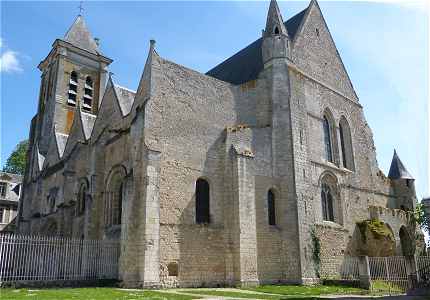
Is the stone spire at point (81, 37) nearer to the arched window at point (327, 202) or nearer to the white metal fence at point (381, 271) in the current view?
the arched window at point (327, 202)

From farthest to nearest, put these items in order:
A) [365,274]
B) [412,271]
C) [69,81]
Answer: [69,81]
[412,271]
[365,274]

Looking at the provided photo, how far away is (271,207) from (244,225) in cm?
220

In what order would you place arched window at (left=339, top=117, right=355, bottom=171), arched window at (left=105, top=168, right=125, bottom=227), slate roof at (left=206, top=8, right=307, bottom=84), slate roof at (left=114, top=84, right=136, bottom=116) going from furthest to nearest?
arched window at (left=339, top=117, right=355, bottom=171), slate roof at (left=206, top=8, right=307, bottom=84), slate roof at (left=114, top=84, right=136, bottom=116), arched window at (left=105, top=168, right=125, bottom=227)

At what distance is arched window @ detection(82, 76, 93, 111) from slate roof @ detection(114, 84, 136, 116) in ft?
43.2

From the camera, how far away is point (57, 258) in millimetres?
14820

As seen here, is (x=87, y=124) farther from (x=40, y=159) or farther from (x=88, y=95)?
(x=88, y=95)

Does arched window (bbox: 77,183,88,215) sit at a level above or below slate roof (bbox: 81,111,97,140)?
below

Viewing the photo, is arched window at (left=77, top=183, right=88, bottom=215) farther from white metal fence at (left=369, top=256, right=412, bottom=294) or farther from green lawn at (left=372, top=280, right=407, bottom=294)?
white metal fence at (left=369, top=256, right=412, bottom=294)

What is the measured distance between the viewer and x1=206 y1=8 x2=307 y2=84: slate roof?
20.9 m

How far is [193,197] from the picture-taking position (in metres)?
15.3

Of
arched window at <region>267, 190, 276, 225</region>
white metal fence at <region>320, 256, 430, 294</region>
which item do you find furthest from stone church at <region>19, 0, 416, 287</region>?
white metal fence at <region>320, 256, 430, 294</region>

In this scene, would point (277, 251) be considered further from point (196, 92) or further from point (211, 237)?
point (196, 92)

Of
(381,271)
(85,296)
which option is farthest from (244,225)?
(85,296)

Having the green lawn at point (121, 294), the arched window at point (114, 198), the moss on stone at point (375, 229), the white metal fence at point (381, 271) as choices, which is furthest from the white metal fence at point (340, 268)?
the arched window at point (114, 198)
